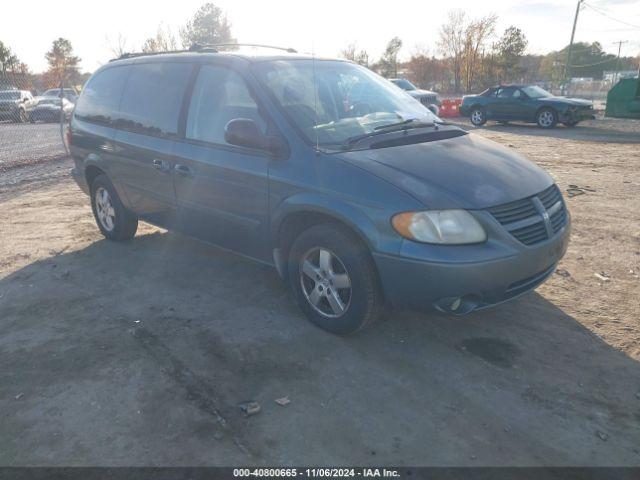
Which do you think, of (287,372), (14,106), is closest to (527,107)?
(287,372)

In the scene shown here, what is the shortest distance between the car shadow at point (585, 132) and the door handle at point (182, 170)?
32.3ft

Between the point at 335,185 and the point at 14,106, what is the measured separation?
93.5 feet

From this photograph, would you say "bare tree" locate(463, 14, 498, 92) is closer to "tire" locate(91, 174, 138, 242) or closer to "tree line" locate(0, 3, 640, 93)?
"tree line" locate(0, 3, 640, 93)

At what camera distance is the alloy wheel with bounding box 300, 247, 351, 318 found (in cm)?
326

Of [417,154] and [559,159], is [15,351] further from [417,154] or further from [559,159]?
[559,159]

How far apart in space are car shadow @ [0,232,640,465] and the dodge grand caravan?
1.40ft

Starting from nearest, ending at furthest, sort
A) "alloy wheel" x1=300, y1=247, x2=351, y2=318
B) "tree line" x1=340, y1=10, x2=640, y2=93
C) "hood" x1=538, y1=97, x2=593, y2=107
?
1. "alloy wheel" x1=300, y1=247, x2=351, y2=318
2. "hood" x1=538, y1=97, x2=593, y2=107
3. "tree line" x1=340, y1=10, x2=640, y2=93

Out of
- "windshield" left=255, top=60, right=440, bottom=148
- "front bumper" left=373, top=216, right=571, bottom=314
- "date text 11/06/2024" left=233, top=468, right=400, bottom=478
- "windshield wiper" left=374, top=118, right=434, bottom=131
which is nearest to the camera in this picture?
"date text 11/06/2024" left=233, top=468, right=400, bottom=478

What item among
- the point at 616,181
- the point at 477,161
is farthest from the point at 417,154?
the point at 616,181

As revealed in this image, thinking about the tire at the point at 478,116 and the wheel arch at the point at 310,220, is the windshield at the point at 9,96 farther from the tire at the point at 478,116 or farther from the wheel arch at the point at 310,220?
the wheel arch at the point at 310,220

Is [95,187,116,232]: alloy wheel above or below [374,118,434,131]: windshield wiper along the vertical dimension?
below

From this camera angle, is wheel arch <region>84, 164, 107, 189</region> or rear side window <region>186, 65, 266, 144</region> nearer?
rear side window <region>186, 65, 266, 144</region>

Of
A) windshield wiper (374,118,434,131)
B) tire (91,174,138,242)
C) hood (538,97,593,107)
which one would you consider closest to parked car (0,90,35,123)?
tire (91,174,138,242)

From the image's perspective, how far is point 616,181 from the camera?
8031 millimetres
